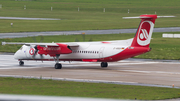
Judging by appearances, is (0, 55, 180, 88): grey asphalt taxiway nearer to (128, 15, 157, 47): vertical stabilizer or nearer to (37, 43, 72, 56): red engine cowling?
(37, 43, 72, 56): red engine cowling

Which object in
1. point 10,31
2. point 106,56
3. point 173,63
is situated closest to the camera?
point 106,56

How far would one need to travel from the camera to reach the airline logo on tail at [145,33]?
95.9 ft

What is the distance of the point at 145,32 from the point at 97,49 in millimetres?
4640

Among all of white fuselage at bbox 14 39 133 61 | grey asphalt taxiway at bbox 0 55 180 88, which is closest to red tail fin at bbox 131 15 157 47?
white fuselage at bbox 14 39 133 61

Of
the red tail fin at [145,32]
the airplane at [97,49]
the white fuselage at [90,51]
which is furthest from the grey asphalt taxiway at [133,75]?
the red tail fin at [145,32]

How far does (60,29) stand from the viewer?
233 ft

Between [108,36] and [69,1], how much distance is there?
86.1m

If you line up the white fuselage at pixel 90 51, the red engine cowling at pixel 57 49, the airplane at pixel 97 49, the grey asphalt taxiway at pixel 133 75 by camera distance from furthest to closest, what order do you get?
the red engine cowling at pixel 57 49 < the white fuselage at pixel 90 51 < the airplane at pixel 97 49 < the grey asphalt taxiway at pixel 133 75

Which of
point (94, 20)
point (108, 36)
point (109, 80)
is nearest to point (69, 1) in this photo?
point (94, 20)

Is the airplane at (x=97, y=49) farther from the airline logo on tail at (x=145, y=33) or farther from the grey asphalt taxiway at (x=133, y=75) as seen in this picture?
the grey asphalt taxiway at (x=133, y=75)

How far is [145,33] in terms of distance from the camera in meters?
29.4

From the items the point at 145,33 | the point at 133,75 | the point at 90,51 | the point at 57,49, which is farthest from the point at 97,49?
the point at 133,75

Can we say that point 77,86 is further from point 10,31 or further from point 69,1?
point 69,1

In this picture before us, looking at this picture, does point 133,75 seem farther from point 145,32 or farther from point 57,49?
point 57,49
